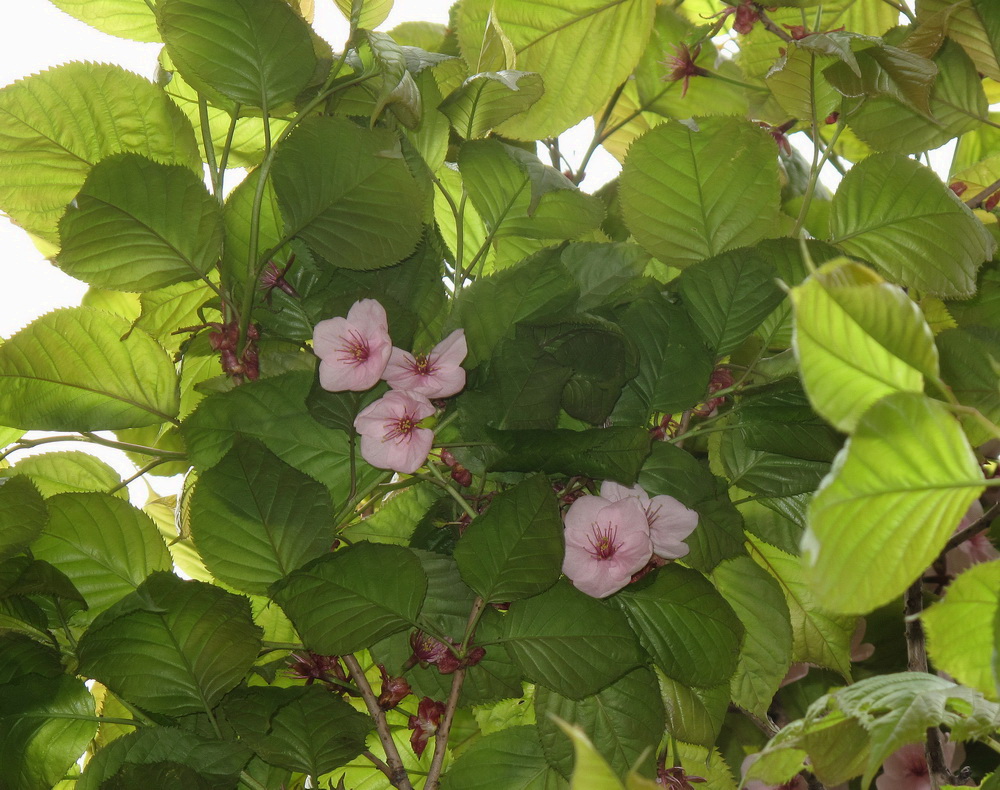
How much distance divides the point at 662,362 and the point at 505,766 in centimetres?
19

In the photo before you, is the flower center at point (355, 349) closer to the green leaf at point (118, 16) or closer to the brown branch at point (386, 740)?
the brown branch at point (386, 740)

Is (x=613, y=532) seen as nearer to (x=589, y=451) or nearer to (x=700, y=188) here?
(x=589, y=451)

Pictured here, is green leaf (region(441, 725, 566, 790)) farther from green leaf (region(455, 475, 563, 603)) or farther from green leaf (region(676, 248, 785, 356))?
green leaf (region(676, 248, 785, 356))

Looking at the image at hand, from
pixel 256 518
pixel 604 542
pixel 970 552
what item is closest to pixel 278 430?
pixel 256 518

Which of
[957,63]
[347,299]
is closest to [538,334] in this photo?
[347,299]

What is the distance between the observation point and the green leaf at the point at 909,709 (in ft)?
0.80

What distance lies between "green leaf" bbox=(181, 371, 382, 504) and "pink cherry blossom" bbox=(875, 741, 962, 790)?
435mm

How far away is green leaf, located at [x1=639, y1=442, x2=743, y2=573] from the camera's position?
0.39 m

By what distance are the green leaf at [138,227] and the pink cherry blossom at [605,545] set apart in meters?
0.20

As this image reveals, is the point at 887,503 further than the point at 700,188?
No

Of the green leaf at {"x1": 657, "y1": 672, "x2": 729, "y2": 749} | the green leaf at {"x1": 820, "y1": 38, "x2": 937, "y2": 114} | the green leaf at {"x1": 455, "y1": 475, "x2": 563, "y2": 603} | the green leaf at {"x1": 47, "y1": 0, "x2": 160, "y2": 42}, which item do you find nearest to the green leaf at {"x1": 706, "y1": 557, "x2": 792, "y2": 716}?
the green leaf at {"x1": 657, "y1": 672, "x2": 729, "y2": 749}

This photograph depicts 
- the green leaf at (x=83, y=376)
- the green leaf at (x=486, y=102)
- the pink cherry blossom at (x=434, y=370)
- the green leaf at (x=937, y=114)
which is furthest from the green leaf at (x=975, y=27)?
the green leaf at (x=83, y=376)

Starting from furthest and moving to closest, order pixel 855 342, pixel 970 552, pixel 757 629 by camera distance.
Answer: pixel 970 552 < pixel 757 629 < pixel 855 342

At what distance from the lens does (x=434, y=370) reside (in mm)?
386
